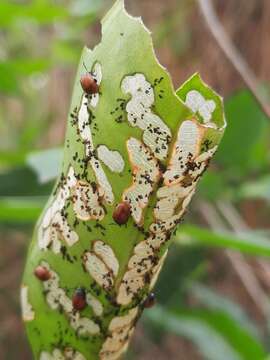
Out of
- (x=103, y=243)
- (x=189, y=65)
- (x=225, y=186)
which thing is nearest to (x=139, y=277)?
(x=103, y=243)

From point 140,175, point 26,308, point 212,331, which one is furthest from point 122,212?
point 212,331

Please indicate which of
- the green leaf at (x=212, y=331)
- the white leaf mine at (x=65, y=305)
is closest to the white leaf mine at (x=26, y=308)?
the white leaf mine at (x=65, y=305)

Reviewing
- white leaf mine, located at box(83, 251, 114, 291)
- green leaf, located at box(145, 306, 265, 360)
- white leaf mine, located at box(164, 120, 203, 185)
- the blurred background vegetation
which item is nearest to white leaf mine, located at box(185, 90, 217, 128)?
white leaf mine, located at box(164, 120, 203, 185)

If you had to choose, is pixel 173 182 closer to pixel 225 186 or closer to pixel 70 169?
pixel 70 169

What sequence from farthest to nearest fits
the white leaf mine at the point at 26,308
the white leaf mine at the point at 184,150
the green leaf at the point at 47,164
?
1. the green leaf at the point at 47,164
2. the white leaf mine at the point at 26,308
3. the white leaf mine at the point at 184,150

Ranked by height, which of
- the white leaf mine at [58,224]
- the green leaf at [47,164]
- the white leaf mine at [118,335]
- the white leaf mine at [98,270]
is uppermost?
the white leaf mine at [58,224]

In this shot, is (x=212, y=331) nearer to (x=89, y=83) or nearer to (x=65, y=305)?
(x=65, y=305)

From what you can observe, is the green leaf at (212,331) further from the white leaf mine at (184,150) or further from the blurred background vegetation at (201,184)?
the white leaf mine at (184,150)
